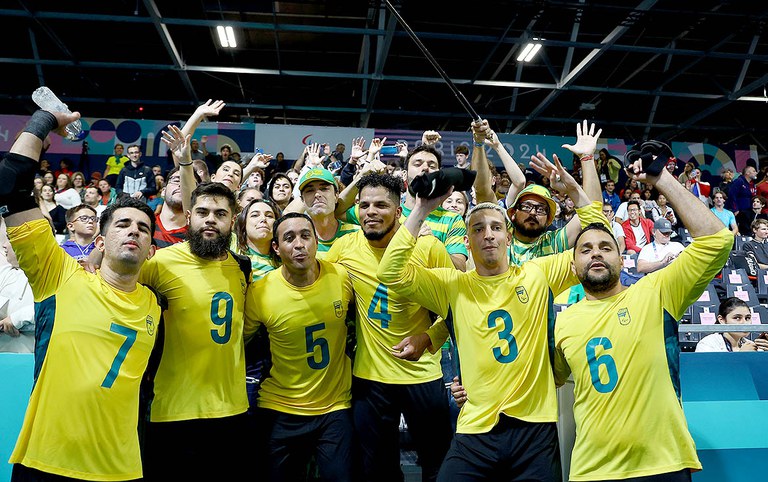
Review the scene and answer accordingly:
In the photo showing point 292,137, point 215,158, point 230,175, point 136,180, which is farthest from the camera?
point 292,137

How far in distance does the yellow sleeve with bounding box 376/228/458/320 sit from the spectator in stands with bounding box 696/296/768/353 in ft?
12.1

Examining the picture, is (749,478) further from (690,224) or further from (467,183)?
(467,183)

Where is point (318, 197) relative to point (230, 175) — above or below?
below

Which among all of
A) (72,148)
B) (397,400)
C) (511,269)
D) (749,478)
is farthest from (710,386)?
(72,148)

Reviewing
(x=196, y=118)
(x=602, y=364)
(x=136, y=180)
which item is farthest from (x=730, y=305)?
(x=136, y=180)

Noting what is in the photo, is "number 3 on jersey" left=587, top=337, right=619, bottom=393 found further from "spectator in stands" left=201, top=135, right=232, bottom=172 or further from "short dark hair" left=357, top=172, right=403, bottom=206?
"spectator in stands" left=201, top=135, right=232, bottom=172

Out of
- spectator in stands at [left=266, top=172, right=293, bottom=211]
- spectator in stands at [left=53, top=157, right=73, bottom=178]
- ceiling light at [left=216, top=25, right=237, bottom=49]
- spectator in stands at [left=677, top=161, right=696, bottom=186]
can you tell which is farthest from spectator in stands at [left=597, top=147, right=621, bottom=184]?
spectator in stands at [left=53, top=157, right=73, bottom=178]

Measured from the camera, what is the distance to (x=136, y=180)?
1088 cm

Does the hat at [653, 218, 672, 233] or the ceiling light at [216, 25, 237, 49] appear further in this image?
the ceiling light at [216, 25, 237, 49]

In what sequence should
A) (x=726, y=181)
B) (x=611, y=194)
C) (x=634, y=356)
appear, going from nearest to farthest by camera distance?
(x=634, y=356)
(x=611, y=194)
(x=726, y=181)

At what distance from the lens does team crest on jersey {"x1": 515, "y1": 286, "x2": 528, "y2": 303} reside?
10.2ft

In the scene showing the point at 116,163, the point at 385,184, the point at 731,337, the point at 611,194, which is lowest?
the point at 731,337

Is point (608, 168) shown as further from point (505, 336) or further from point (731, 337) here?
point (505, 336)

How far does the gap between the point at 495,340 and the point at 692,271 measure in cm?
111
